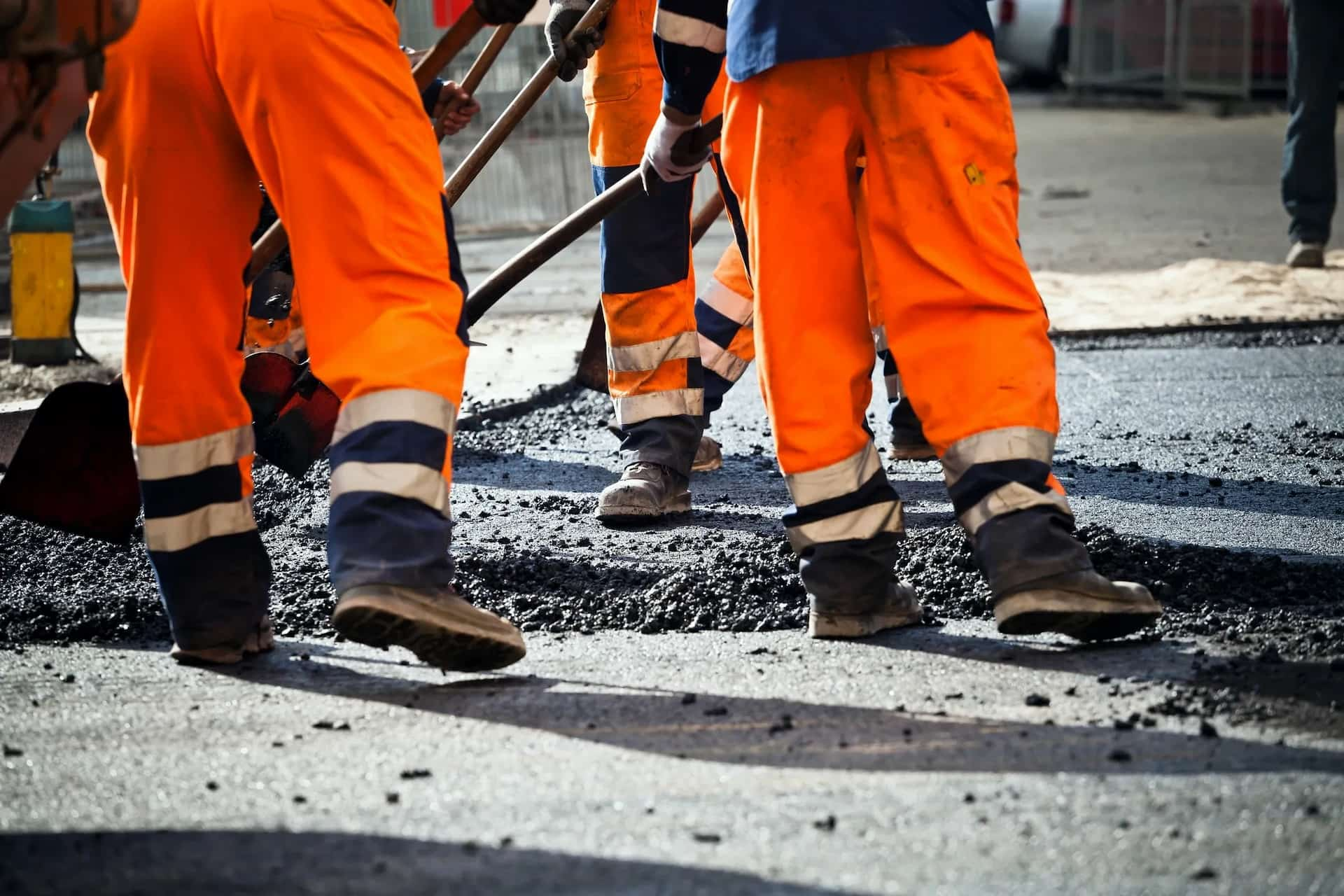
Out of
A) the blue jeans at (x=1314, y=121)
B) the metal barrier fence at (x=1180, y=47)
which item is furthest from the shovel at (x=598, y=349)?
the metal barrier fence at (x=1180, y=47)

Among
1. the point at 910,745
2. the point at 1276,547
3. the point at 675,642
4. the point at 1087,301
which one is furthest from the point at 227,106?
the point at 1087,301

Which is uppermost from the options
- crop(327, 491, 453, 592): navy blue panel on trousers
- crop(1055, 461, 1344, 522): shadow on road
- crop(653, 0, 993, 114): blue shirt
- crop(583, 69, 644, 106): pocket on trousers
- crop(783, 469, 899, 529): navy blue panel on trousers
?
crop(653, 0, 993, 114): blue shirt

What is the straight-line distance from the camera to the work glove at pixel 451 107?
3.90m

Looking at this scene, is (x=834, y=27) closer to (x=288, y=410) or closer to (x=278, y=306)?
(x=288, y=410)

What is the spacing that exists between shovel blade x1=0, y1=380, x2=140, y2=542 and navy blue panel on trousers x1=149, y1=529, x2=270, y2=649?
12.9 inches

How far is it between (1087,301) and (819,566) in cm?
424

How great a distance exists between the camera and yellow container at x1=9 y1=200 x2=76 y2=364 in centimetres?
599

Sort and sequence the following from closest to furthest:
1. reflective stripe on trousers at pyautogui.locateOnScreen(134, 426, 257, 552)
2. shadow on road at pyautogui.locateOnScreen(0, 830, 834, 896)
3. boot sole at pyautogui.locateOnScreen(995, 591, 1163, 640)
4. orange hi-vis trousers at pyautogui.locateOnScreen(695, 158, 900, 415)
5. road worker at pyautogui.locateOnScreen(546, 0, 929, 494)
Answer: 1. shadow on road at pyautogui.locateOnScreen(0, 830, 834, 896)
2. boot sole at pyautogui.locateOnScreen(995, 591, 1163, 640)
3. reflective stripe on trousers at pyautogui.locateOnScreen(134, 426, 257, 552)
4. road worker at pyautogui.locateOnScreen(546, 0, 929, 494)
5. orange hi-vis trousers at pyautogui.locateOnScreen(695, 158, 900, 415)

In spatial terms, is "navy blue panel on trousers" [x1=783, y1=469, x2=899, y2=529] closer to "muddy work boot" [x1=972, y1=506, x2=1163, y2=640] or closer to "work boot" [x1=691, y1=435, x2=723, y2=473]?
"muddy work boot" [x1=972, y1=506, x2=1163, y2=640]

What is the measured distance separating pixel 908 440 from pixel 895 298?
1845mm

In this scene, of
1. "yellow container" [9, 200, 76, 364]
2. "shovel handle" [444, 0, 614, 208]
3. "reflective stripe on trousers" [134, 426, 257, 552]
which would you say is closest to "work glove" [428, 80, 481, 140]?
"shovel handle" [444, 0, 614, 208]

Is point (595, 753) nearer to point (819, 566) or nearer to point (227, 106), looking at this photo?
point (819, 566)

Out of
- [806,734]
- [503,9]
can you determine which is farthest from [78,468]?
[806,734]

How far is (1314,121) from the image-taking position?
7406mm
